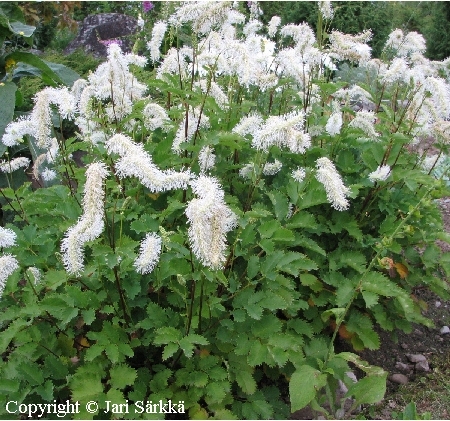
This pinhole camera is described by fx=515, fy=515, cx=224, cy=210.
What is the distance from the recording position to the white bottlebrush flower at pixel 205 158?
2242mm

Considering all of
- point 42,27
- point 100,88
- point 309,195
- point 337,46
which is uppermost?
point 337,46

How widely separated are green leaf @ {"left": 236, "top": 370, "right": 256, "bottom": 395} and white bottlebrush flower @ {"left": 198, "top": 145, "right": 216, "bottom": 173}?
0.86 meters

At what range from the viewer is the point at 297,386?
6.39 ft

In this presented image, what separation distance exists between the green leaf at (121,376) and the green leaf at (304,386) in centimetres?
60

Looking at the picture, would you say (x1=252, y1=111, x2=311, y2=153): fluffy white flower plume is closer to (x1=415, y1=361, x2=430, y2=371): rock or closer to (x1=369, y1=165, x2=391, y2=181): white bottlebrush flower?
(x1=369, y1=165, x2=391, y2=181): white bottlebrush flower

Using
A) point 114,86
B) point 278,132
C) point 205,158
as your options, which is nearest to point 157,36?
point 114,86

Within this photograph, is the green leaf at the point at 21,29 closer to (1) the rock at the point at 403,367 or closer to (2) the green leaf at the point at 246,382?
(2) the green leaf at the point at 246,382

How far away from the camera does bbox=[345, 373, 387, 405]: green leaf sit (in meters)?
2.04

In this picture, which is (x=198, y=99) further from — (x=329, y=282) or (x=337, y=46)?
(x=329, y=282)

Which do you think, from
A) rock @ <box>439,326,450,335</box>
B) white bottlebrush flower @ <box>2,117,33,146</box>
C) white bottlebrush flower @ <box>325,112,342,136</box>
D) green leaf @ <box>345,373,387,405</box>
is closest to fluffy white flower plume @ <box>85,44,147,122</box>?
white bottlebrush flower @ <box>2,117,33,146</box>

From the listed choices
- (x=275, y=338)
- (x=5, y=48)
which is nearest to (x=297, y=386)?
(x=275, y=338)

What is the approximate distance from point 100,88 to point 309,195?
112 centimetres

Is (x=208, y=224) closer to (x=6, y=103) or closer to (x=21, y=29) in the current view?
(x=6, y=103)

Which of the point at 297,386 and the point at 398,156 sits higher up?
the point at 398,156
